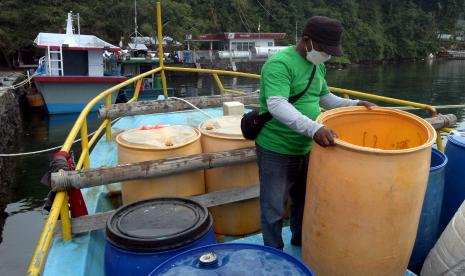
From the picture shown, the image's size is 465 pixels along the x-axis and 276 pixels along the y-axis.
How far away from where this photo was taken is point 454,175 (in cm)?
304

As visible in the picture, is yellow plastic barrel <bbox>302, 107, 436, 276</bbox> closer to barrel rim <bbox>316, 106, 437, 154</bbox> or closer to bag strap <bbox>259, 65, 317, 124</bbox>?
barrel rim <bbox>316, 106, 437, 154</bbox>

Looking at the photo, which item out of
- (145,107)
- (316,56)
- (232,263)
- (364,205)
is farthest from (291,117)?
(145,107)

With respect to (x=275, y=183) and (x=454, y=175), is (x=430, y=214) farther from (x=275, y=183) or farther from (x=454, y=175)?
(x=275, y=183)

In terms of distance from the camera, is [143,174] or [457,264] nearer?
[457,264]

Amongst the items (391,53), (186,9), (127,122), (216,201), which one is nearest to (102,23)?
(186,9)

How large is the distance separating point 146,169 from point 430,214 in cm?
203

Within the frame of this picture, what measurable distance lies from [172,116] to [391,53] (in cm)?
6864

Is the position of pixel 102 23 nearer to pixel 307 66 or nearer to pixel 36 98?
pixel 36 98

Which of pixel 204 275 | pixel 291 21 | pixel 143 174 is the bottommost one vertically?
pixel 204 275

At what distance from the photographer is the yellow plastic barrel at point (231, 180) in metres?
3.48

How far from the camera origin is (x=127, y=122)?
663 cm

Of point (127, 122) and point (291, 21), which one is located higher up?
point (291, 21)

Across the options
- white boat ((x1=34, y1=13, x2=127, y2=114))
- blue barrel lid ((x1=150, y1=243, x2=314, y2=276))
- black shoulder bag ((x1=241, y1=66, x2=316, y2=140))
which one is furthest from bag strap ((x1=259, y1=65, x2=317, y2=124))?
white boat ((x1=34, y1=13, x2=127, y2=114))

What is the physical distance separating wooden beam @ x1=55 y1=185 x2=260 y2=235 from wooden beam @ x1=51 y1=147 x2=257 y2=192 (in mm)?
290
